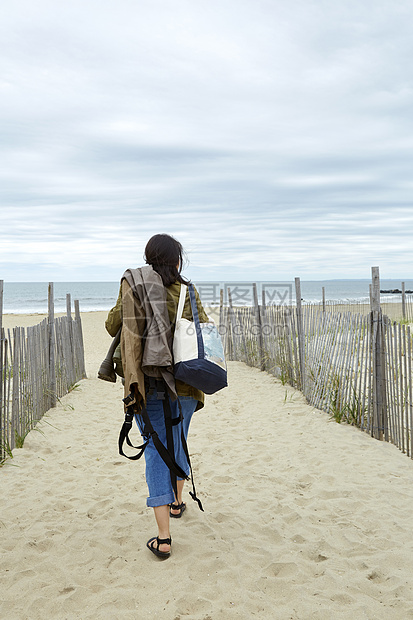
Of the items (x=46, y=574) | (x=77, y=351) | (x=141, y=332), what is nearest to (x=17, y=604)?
(x=46, y=574)

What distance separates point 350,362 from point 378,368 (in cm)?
47

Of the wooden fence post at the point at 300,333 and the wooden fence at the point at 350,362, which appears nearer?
the wooden fence at the point at 350,362

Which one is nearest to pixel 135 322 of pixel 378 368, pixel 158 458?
pixel 158 458

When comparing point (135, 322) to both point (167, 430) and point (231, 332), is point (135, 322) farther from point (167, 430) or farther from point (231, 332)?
point (231, 332)

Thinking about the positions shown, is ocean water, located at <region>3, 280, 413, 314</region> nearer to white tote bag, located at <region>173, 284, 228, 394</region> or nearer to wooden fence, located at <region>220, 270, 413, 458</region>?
wooden fence, located at <region>220, 270, 413, 458</region>

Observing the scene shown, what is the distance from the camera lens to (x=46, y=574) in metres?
2.30

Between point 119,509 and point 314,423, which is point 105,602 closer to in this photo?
point 119,509

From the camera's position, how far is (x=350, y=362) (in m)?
4.57

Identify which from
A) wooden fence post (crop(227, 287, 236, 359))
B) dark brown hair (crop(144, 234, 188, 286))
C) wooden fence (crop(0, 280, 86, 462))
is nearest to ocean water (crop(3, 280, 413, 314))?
wooden fence post (crop(227, 287, 236, 359))

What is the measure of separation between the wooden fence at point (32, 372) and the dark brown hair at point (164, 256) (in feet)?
5.43

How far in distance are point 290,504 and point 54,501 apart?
1504 mm

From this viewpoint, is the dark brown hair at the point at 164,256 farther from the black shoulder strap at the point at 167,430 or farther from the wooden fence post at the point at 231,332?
the wooden fence post at the point at 231,332

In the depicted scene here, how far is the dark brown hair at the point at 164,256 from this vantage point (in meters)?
2.29

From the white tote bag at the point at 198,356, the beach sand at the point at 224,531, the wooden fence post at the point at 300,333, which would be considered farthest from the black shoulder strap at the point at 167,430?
the wooden fence post at the point at 300,333
